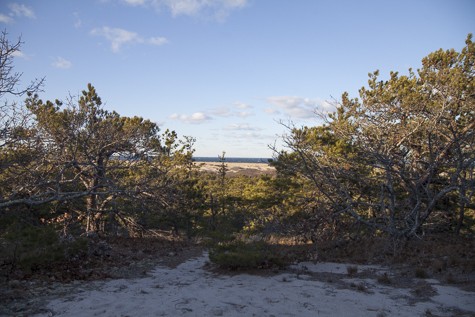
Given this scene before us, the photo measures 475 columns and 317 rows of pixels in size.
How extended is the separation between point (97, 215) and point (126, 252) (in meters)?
4.19

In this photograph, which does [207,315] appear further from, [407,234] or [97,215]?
[97,215]

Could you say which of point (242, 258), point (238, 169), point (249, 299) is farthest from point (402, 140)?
point (238, 169)

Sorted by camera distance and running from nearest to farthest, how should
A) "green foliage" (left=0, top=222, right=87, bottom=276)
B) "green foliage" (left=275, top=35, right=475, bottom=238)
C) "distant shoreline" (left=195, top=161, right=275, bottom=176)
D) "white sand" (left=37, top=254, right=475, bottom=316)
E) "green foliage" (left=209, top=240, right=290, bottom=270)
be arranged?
"white sand" (left=37, top=254, right=475, bottom=316)
"green foliage" (left=0, top=222, right=87, bottom=276)
"green foliage" (left=209, top=240, right=290, bottom=270)
"green foliage" (left=275, top=35, right=475, bottom=238)
"distant shoreline" (left=195, top=161, right=275, bottom=176)

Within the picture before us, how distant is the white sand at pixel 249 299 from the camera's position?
5543mm

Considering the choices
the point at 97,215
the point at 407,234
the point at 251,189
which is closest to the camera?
the point at 407,234

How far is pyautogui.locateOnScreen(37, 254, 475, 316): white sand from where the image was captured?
218 inches

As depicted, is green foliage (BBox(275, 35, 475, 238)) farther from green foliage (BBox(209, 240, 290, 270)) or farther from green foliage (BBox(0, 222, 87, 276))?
green foliage (BBox(0, 222, 87, 276))

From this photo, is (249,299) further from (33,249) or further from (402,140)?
(402,140)

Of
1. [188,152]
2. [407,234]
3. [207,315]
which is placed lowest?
[207,315]

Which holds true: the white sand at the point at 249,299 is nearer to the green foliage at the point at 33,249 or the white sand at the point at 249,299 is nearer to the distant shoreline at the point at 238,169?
the green foliage at the point at 33,249

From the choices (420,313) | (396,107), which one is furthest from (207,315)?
(396,107)

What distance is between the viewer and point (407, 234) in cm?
1001

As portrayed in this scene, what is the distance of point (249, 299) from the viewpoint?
247 inches

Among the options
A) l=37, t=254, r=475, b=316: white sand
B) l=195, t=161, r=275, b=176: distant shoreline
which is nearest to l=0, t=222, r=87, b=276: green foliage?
l=37, t=254, r=475, b=316: white sand
